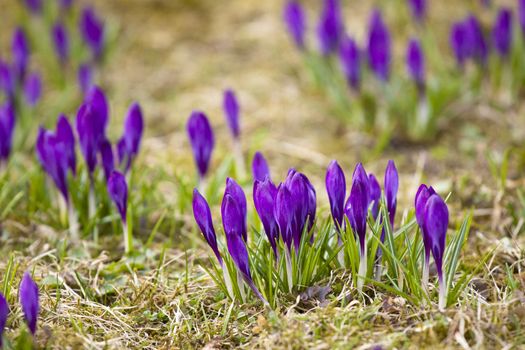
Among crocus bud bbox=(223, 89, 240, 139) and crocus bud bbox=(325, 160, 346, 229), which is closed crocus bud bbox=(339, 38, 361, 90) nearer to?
crocus bud bbox=(223, 89, 240, 139)

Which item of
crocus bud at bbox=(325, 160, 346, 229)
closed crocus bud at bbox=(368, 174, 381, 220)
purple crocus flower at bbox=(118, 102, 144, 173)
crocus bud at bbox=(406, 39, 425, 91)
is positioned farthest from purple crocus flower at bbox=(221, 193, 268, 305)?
crocus bud at bbox=(406, 39, 425, 91)

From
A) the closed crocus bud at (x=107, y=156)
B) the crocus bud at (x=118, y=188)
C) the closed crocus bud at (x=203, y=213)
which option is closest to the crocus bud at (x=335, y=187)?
the closed crocus bud at (x=203, y=213)

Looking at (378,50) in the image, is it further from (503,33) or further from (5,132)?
(5,132)

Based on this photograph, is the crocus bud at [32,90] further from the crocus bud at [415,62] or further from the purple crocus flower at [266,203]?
the purple crocus flower at [266,203]

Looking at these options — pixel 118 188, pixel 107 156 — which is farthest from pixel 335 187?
pixel 107 156

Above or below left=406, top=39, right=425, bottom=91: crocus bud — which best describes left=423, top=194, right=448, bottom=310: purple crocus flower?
below
